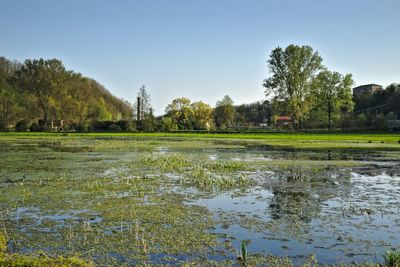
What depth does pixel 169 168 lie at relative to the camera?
→ 20.3 metres

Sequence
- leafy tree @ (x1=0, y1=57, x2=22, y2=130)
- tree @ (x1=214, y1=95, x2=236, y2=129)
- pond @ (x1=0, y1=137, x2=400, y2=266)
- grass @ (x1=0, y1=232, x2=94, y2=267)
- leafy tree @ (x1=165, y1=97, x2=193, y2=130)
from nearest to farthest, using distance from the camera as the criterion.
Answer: grass @ (x1=0, y1=232, x2=94, y2=267) → pond @ (x1=0, y1=137, x2=400, y2=266) → leafy tree @ (x1=0, y1=57, x2=22, y2=130) → leafy tree @ (x1=165, y1=97, x2=193, y2=130) → tree @ (x1=214, y1=95, x2=236, y2=129)

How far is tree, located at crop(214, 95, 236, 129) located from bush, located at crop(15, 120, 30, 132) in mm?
54252

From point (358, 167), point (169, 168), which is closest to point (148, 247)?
point (169, 168)

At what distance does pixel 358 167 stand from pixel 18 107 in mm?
85913

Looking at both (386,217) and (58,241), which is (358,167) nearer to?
(386,217)

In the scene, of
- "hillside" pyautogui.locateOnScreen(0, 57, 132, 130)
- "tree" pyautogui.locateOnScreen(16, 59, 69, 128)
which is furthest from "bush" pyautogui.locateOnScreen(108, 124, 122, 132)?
"tree" pyautogui.locateOnScreen(16, 59, 69, 128)

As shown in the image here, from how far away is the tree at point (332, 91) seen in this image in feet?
264

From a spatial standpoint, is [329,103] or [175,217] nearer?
[175,217]

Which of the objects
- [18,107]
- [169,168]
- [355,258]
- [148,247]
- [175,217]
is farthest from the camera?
[18,107]

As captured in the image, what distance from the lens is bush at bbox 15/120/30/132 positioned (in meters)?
78.1

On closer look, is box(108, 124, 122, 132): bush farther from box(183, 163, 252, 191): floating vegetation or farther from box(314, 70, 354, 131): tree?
box(183, 163, 252, 191): floating vegetation

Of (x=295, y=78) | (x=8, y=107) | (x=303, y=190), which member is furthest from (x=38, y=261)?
(x=8, y=107)

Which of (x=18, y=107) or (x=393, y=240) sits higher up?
(x=18, y=107)

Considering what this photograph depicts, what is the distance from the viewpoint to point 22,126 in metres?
78.2
